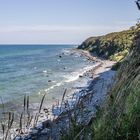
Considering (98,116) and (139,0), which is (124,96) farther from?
(139,0)

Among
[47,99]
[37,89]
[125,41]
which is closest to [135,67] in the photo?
[47,99]

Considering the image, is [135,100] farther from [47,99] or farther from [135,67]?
[47,99]

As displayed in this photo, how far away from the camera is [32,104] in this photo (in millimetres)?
28359

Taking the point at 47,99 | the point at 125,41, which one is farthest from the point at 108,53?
the point at 47,99

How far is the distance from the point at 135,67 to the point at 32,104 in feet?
71.9

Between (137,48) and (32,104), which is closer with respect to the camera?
(137,48)

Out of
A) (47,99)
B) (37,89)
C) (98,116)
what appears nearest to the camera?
(98,116)

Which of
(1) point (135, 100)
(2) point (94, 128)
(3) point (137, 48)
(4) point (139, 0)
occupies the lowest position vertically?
(2) point (94, 128)

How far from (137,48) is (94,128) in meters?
2.07

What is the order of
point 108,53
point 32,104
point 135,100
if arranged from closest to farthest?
point 135,100 → point 32,104 → point 108,53

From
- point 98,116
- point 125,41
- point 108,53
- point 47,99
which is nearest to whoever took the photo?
point 98,116

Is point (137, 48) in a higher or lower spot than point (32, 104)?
higher

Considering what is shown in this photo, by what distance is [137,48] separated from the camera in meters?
7.19

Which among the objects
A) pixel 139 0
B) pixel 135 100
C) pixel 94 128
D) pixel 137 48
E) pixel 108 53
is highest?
pixel 139 0
